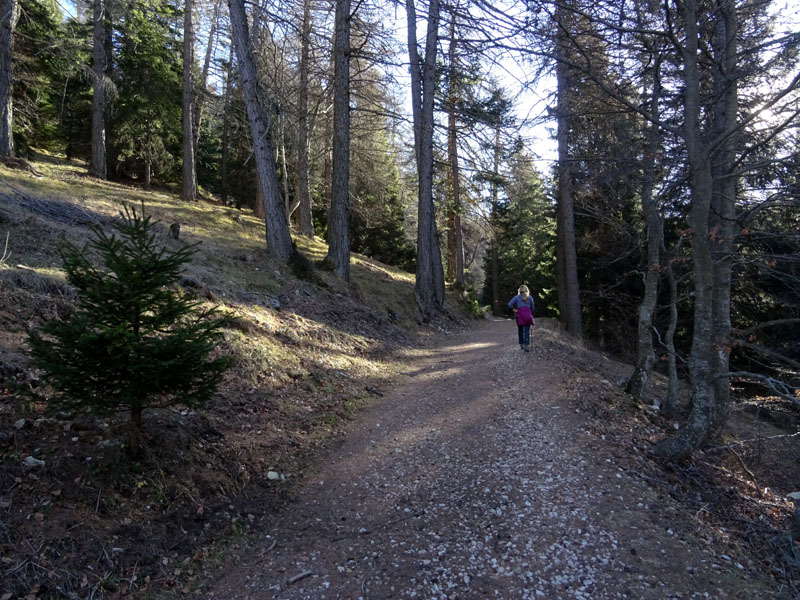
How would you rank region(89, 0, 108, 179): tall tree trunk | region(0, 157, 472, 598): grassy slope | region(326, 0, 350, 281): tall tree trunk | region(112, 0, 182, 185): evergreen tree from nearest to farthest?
region(0, 157, 472, 598): grassy slope
region(326, 0, 350, 281): tall tree trunk
region(89, 0, 108, 179): tall tree trunk
region(112, 0, 182, 185): evergreen tree

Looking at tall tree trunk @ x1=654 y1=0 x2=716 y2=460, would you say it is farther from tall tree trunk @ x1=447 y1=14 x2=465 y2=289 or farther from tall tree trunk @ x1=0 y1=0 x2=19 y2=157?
tall tree trunk @ x1=0 y1=0 x2=19 y2=157

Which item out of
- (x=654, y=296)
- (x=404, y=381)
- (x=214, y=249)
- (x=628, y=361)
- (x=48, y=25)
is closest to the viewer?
(x=404, y=381)

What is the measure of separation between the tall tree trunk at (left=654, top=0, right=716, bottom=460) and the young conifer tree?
208 inches

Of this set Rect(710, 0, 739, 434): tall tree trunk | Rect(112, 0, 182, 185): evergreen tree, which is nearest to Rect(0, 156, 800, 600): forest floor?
Rect(710, 0, 739, 434): tall tree trunk

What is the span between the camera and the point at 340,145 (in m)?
13.3

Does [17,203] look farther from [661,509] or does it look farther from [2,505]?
[661,509]

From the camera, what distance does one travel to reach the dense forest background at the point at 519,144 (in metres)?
5.71

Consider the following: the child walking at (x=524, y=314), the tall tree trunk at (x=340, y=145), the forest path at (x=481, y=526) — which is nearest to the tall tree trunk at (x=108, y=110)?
the tall tree trunk at (x=340, y=145)

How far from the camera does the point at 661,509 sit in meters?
4.20

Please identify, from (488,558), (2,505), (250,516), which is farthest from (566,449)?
(2,505)

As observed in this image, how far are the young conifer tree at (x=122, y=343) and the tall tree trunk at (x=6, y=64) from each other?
14.0 metres

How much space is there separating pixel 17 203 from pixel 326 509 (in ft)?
29.7

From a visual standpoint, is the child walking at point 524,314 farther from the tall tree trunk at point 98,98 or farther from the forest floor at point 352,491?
the tall tree trunk at point 98,98

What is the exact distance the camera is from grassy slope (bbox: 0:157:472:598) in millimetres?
3213
